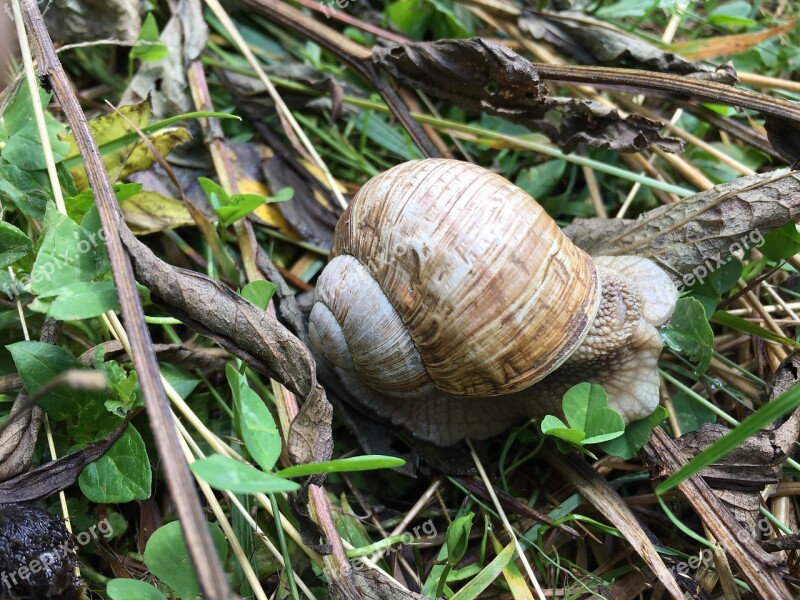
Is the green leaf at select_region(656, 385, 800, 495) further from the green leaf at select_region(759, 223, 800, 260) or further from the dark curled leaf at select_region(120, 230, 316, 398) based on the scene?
the dark curled leaf at select_region(120, 230, 316, 398)

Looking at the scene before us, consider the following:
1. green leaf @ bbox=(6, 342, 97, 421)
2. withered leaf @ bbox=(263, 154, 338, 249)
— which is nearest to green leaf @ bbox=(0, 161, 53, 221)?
green leaf @ bbox=(6, 342, 97, 421)

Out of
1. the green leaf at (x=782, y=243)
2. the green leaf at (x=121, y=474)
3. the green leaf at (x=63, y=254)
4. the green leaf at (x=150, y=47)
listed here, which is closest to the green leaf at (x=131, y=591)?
the green leaf at (x=121, y=474)

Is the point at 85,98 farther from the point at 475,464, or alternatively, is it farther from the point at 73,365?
the point at 475,464

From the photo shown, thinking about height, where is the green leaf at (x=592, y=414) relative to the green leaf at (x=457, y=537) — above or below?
above

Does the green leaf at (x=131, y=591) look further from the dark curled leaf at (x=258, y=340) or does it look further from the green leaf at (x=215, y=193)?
the green leaf at (x=215, y=193)

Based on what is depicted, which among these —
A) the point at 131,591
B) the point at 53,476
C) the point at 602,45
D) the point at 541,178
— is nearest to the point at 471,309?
the point at 541,178
